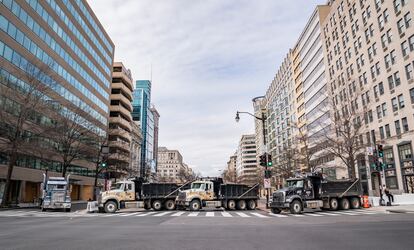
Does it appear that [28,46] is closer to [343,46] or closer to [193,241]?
[193,241]

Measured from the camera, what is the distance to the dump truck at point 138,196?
28203 millimetres

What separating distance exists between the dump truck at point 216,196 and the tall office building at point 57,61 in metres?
18.9

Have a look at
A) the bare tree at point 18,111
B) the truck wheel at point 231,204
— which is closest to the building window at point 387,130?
the truck wheel at point 231,204

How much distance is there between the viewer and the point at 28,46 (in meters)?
44.1

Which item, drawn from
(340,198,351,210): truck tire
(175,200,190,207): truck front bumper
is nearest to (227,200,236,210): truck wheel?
(175,200,190,207): truck front bumper

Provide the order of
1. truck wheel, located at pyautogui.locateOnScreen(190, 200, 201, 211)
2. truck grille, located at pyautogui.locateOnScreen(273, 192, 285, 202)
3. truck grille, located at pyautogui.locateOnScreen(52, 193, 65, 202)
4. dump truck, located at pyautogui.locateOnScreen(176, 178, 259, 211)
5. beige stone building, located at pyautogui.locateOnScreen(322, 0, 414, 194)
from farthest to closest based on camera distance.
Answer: beige stone building, located at pyautogui.locateOnScreen(322, 0, 414, 194)
dump truck, located at pyautogui.locateOnScreen(176, 178, 259, 211)
truck wheel, located at pyautogui.locateOnScreen(190, 200, 201, 211)
truck grille, located at pyautogui.locateOnScreen(52, 193, 65, 202)
truck grille, located at pyautogui.locateOnScreen(273, 192, 285, 202)

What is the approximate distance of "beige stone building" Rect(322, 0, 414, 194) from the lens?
40531mm

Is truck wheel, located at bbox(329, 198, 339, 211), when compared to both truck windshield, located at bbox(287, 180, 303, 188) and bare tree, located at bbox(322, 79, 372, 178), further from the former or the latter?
bare tree, located at bbox(322, 79, 372, 178)

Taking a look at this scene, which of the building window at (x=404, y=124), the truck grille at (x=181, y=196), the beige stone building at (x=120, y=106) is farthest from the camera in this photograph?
the beige stone building at (x=120, y=106)

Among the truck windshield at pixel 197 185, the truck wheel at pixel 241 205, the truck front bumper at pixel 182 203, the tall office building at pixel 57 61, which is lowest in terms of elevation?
the truck wheel at pixel 241 205

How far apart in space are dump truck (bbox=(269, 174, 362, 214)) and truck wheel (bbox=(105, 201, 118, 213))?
519 inches

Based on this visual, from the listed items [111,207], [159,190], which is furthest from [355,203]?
[111,207]

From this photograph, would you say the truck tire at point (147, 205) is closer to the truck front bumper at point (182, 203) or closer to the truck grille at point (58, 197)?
the truck front bumper at point (182, 203)

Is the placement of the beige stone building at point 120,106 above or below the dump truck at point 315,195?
above
